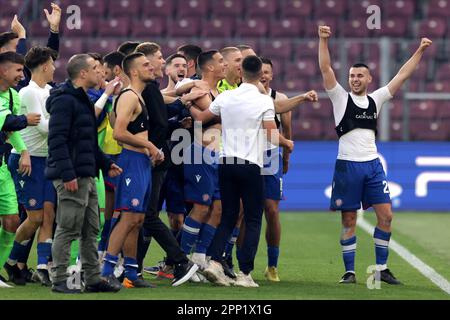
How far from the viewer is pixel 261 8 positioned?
2509cm

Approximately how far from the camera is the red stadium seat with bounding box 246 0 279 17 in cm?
2503

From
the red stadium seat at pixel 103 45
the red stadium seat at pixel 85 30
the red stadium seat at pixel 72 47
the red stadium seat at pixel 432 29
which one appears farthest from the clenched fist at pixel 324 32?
the red stadium seat at pixel 432 29

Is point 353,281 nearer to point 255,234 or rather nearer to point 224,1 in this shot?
point 255,234

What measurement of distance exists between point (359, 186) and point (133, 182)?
2.50 metres

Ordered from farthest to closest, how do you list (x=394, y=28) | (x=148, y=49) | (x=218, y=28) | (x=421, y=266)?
1. (x=394, y=28)
2. (x=218, y=28)
3. (x=421, y=266)
4. (x=148, y=49)

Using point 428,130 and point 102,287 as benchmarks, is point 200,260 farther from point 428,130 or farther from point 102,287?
point 428,130

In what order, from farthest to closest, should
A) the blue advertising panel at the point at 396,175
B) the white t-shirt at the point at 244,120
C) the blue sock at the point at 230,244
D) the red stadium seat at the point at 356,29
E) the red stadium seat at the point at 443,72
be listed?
the red stadium seat at the point at 356,29 < the red stadium seat at the point at 443,72 < the blue advertising panel at the point at 396,175 < the blue sock at the point at 230,244 < the white t-shirt at the point at 244,120

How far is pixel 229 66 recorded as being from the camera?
1200 cm

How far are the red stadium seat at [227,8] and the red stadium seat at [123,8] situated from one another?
1.57 metres

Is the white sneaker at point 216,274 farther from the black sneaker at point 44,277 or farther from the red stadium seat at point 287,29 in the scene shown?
the red stadium seat at point 287,29

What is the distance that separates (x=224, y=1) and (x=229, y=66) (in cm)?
1333

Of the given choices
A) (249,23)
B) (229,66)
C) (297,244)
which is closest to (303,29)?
(249,23)

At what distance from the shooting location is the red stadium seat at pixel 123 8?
25.0 metres

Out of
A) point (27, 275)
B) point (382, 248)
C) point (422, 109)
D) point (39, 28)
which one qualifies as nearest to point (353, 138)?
point (382, 248)
